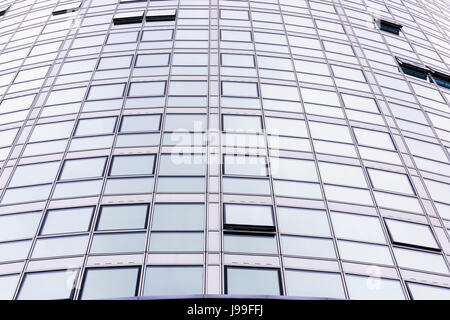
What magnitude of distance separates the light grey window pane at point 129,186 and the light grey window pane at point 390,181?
10.2 metres

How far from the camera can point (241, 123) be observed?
24.1 m

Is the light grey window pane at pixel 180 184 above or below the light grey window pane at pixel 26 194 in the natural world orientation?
above

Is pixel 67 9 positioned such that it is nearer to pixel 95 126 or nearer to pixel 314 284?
pixel 95 126

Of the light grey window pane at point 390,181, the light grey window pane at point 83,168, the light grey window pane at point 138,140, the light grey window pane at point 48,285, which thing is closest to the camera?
the light grey window pane at point 48,285

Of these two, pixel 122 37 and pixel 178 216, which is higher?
pixel 122 37

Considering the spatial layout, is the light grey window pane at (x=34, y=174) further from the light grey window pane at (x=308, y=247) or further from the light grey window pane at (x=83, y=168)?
the light grey window pane at (x=308, y=247)

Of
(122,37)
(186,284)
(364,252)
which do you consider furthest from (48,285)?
(122,37)

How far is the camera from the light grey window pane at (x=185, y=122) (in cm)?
2362

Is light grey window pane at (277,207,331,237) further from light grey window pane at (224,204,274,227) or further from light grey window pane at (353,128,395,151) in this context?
light grey window pane at (353,128,395,151)

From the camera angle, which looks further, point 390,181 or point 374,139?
point 374,139

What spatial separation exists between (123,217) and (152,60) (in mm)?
12099

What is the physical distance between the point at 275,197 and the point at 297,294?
4808mm

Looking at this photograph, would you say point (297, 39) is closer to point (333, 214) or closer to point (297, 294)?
point (333, 214)

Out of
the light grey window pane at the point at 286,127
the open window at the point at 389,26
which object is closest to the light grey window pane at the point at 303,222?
the light grey window pane at the point at 286,127
